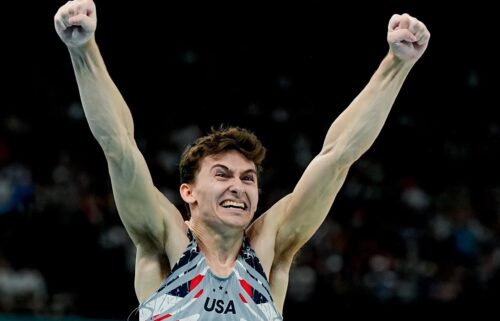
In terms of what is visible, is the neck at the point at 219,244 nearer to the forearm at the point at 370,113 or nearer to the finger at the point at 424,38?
the forearm at the point at 370,113

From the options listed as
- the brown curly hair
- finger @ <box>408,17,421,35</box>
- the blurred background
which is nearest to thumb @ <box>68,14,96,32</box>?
the brown curly hair

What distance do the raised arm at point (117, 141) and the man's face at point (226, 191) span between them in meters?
0.21

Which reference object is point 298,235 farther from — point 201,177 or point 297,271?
point 297,271

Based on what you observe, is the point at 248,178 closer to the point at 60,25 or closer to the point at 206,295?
the point at 206,295

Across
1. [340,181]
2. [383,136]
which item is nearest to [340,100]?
[383,136]

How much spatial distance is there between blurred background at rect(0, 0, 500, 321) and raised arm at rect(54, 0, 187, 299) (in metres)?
4.75

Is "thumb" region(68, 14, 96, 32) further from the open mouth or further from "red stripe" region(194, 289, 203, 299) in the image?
"red stripe" region(194, 289, 203, 299)

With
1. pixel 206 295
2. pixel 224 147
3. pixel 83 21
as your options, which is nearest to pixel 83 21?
pixel 83 21

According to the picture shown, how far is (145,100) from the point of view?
14938 millimetres

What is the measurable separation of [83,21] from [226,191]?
1.21 metres

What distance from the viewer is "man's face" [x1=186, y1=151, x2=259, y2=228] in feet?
17.7

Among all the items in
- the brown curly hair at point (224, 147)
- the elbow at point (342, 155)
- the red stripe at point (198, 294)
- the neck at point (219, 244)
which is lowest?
the red stripe at point (198, 294)

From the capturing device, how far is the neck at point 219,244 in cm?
547

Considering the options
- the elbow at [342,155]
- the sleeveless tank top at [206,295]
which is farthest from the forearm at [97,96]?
the elbow at [342,155]
